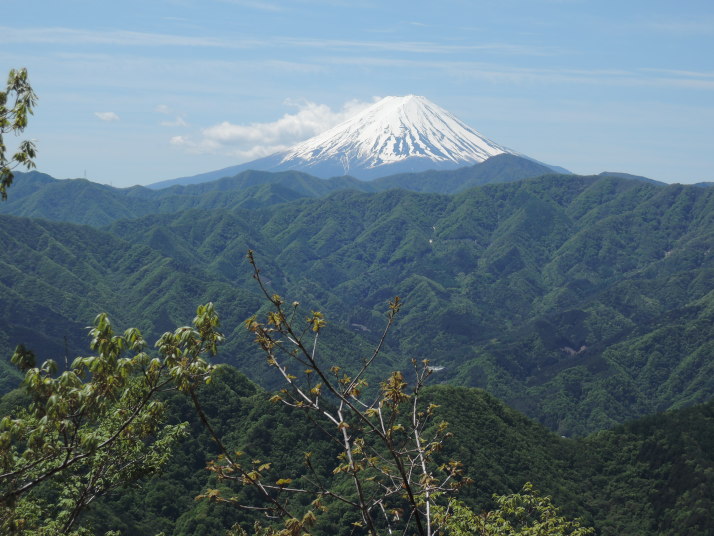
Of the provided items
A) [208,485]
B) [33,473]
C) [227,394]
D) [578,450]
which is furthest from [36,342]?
[33,473]

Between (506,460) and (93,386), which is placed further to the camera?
(506,460)

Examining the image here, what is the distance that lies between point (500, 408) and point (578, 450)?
12.3 m

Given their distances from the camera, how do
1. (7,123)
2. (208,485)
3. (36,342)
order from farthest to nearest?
(36,342) → (208,485) → (7,123)

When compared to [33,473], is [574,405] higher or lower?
lower

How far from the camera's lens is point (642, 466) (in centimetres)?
9119

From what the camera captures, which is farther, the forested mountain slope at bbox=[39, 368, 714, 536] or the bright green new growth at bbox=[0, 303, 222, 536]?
the forested mountain slope at bbox=[39, 368, 714, 536]

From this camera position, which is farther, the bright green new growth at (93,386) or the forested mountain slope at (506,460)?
the forested mountain slope at (506,460)

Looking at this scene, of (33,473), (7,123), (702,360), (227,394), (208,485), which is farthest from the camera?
(702,360)

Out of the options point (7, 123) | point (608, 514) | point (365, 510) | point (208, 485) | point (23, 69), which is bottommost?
point (608, 514)

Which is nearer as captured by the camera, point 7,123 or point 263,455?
point 7,123

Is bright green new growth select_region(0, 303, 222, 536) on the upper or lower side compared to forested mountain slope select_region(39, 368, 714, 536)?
upper

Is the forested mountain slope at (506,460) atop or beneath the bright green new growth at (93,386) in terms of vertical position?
beneath

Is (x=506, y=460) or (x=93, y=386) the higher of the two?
(x=93, y=386)

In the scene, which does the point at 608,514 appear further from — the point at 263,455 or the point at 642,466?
the point at 263,455
